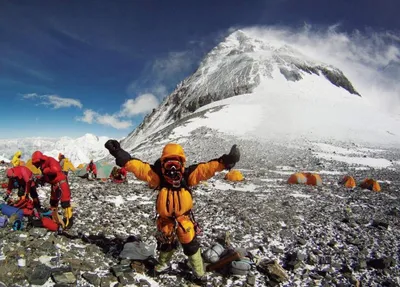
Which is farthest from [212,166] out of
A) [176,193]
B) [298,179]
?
[298,179]

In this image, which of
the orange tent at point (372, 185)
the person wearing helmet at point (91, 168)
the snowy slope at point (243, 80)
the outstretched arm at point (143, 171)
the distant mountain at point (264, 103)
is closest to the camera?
the outstretched arm at point (143, 171)

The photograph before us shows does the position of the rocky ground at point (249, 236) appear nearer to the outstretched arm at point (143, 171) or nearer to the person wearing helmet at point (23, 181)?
the person wearing helmet at point (23, 181)

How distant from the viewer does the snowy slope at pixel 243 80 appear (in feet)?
325

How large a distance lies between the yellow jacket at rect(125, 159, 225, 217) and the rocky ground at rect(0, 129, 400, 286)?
1902 millimetres

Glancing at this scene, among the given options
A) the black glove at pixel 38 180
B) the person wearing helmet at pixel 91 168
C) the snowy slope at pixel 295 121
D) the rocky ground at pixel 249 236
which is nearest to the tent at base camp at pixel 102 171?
the person wearing helmet at pixel 91 168

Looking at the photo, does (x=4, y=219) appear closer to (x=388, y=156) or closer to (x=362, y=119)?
(x=388, y=156)

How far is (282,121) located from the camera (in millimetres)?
57719

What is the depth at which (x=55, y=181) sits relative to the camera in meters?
8.45

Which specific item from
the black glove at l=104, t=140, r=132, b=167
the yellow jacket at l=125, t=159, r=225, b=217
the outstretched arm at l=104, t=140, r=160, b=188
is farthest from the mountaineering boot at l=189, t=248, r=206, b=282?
the black glove at l=104, t=140, r=132, b=167

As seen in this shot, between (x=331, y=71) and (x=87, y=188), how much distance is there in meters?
137

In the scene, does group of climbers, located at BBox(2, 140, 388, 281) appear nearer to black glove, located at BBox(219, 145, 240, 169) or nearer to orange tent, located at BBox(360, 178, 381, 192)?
black glove, located at BBox(219, 145, 240, 169)

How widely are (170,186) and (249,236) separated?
5.00m

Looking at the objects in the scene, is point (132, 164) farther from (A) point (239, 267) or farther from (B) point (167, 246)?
(A) point (239, 267)

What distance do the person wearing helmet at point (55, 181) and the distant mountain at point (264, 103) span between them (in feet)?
124
